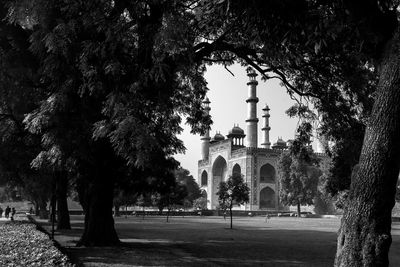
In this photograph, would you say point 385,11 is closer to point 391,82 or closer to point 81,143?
point 391,82

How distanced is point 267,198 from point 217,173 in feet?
40.2

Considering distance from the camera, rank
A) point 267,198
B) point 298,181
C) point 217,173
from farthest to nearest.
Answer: point 217,173, point 267,198, point 298,181

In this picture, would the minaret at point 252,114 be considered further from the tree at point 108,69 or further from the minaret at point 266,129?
the tree at point 108,69

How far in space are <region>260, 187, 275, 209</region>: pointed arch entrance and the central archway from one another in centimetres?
983

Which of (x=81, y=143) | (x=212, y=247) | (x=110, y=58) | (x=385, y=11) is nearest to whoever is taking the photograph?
(x=385, y=11)

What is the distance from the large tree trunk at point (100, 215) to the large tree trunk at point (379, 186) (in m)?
9.47

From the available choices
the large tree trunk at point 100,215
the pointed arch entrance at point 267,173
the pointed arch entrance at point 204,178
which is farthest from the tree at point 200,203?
the large tree trunk at point 100,215

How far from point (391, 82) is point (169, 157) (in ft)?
44.0

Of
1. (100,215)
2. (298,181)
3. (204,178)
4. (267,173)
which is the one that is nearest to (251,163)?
(267,173)

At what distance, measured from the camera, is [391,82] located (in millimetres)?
5664

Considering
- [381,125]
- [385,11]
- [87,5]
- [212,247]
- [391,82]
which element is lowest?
[212,247]

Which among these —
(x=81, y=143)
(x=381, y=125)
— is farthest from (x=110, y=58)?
(x=381, y=125)

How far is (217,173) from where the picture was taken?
286ft

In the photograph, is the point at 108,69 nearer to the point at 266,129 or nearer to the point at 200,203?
the point at 200,203
